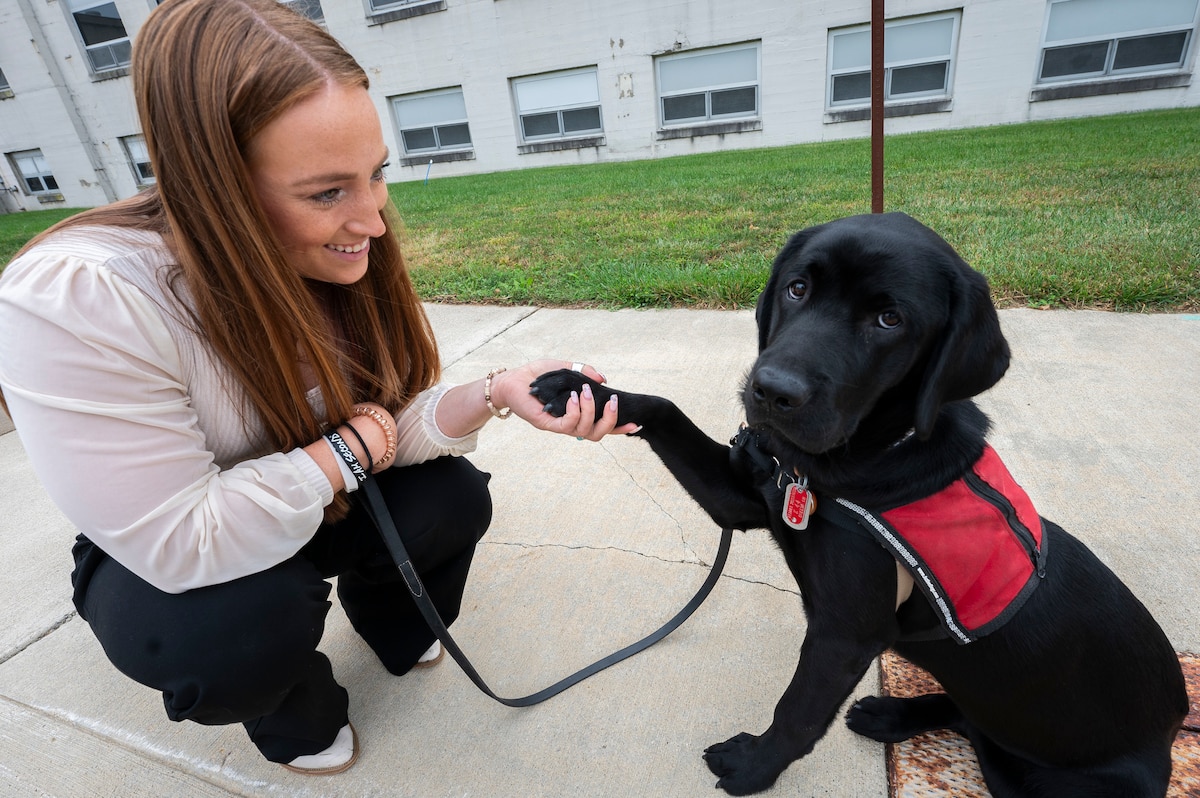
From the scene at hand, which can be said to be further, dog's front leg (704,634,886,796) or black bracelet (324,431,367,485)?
black bracelet (324,431,367,485)

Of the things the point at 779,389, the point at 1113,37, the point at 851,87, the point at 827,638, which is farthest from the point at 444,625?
the point at 1113,37

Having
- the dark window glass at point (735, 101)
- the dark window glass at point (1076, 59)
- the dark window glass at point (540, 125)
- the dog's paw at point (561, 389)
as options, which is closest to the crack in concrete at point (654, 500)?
the dog's paw at point (561, 389)

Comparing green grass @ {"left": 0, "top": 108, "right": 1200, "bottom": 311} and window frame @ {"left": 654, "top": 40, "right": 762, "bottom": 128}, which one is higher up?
window frame @ {"left": 654, "top": 40, "right": 762, "bottom": 128}

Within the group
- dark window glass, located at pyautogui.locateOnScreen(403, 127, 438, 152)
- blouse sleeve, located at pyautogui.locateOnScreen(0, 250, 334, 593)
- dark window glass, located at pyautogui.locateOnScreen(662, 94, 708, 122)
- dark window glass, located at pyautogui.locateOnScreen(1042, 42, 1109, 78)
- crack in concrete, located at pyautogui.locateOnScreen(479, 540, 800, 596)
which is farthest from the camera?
dark window glass, located at pyautogui.locateOnScreen(403, 127, 438, 152)

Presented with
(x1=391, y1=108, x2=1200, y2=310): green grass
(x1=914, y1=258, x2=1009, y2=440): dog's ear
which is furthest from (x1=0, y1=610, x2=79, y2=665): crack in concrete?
(x1=391, y1=108, x2=1200, y2=310): green grass

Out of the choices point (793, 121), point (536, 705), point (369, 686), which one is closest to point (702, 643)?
point (536, 705)

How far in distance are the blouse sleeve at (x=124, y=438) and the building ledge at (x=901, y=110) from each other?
1525 cm

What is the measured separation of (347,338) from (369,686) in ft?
3.29

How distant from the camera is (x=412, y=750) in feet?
5.25

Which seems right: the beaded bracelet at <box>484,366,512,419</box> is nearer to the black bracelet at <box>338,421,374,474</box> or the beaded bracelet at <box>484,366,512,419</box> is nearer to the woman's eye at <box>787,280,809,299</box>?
the black bracelet at <box>338,421,374,474</box>

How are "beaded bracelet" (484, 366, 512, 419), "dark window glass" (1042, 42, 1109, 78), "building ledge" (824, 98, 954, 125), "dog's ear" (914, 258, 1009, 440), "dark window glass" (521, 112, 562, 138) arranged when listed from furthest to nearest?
"dark window glass" (521, 112, 562, 138) → "building ledge" (824, 98, 954, 125) → "dark window glass" (1042, 42, 1109, 78) → "beaded bracelet" (484, 366, 512, 419) → "dog's ear" (914, 258, 1009, 440)

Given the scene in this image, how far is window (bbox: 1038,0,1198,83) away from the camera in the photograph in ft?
39.7

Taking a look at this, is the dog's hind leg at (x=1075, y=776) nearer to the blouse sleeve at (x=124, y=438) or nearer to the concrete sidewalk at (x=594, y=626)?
the concrete sidewalk at (x=594, y=626)

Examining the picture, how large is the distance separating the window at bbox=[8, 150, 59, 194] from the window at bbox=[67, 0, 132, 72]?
171 inches
